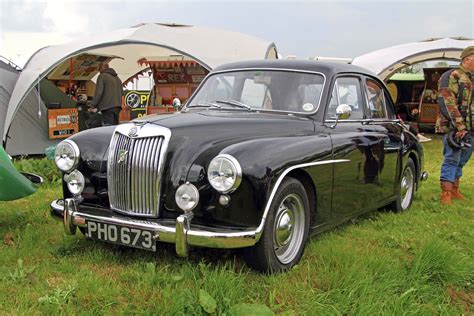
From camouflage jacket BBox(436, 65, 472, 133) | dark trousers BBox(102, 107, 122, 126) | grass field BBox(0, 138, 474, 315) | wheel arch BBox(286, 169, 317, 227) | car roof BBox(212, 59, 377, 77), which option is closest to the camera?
grass field BBox(0, 138, 474, 315)

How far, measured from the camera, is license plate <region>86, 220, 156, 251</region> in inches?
131

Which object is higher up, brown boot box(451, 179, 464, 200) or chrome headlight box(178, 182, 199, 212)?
chrome headlight box(178, 182, 199, 212)

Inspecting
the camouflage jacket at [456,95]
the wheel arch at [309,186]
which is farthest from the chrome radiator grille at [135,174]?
the camouflage jacket at [456,95]

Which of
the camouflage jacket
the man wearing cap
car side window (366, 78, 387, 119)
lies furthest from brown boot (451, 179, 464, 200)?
car side window (366, 78, 387, 119)

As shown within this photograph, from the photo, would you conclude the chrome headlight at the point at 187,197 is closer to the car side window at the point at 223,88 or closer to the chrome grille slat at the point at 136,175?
the chrome grille slat at the point at 136,175

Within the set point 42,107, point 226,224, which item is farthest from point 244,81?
point 42,107

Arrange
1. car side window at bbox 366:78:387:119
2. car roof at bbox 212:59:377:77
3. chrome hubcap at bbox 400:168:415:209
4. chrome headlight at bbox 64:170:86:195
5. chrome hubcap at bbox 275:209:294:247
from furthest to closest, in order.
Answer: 1. chrome hubcap at bbox 400:168:415:209
2. car side window at bbox 366:78:387:119
3. car roof at bbox 212:59:377:77
4. chrome headlight at bbox 64:170:86:195
5. chrome hubcap at bbox 275:209:294:247

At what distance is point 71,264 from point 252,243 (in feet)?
4.66

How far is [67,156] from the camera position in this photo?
393cm

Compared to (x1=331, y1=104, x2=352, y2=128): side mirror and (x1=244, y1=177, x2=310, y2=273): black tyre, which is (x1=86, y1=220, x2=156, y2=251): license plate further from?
(x1=331, y1=104, x2=352, y2=128): side mirror

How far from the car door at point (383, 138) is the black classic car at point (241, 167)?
0.10 feet

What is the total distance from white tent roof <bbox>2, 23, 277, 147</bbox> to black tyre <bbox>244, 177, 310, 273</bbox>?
707 cm

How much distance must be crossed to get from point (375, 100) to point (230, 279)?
10.0 ft

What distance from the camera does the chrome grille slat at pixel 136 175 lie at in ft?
11.4
